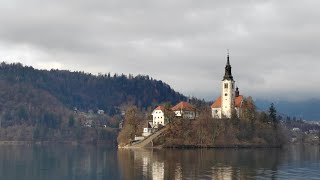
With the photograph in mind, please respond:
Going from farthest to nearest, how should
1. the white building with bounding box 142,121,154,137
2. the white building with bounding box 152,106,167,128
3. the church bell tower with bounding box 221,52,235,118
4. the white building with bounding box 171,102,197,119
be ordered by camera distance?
the white building with bounding box 171,102,197,119 < the church bell tower with bounding box 221,52,235,118 < the white building with bounding box 152,106,167,128 < the white building with bounding box 142,121,154,137

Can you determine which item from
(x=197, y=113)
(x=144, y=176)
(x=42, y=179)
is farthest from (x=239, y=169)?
(x=197, y=113)

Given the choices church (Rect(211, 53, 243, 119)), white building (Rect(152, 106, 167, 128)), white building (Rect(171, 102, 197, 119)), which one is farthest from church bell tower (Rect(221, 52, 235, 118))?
white building (Rect(152, 106, 167, 128))

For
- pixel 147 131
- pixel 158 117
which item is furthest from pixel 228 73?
pixel 147 131

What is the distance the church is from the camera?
157163mm

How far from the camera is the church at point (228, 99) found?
157 metres

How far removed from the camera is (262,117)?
15612 centimetres

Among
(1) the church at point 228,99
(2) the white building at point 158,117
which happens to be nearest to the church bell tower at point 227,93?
(1) the church at point 228,99

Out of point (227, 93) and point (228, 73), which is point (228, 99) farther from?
point (228, 73)

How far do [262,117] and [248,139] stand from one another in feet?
38.1

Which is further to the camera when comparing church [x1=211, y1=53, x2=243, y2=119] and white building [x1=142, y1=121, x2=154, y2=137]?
church [x1=211, y1=53, x2=243, y2=119]

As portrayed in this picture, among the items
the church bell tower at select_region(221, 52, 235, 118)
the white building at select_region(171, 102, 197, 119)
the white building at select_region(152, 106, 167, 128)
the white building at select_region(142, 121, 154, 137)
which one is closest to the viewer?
the white building at select_region(142, 121, 154, 137)

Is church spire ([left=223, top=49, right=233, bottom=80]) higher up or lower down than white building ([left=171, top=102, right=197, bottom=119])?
higher up

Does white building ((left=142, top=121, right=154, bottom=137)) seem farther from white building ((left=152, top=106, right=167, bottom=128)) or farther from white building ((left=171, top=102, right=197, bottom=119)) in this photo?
white building ((left=171, top=102, right=197, bottom=119))

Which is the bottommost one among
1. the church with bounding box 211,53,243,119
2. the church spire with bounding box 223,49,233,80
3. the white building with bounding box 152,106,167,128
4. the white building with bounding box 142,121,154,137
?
the white building with bounding box 142,121,154,137
